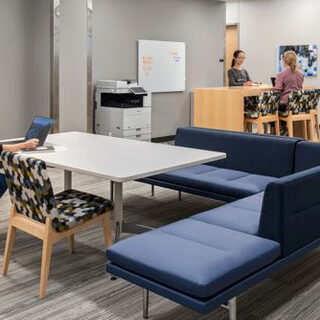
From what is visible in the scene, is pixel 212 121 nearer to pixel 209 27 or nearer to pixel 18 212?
pixel 209 27

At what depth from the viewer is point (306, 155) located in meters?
3.59

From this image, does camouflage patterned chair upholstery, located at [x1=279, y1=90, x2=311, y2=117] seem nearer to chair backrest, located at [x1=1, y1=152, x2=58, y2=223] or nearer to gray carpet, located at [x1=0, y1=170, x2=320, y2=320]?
gray carpet, located at [x1=0, y1=170, x2=320, y2=320]

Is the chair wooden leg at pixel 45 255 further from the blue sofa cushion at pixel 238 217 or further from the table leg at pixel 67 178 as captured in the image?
the table leg at pixel 67 178

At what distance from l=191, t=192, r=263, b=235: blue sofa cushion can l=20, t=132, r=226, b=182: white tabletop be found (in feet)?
1.15

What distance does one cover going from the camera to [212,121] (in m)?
6.60

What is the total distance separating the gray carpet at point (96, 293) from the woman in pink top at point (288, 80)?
11.7 ft

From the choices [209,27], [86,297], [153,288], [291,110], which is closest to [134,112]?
[291,110]

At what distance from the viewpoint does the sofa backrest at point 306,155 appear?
11.5 feet

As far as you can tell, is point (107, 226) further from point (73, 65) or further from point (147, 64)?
point (147, 64)

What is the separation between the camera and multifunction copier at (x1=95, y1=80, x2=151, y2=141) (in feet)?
21.1

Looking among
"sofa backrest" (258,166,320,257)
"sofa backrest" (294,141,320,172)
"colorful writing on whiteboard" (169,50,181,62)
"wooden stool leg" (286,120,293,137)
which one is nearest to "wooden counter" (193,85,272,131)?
"wooden stool leg" (286,120,293,137)

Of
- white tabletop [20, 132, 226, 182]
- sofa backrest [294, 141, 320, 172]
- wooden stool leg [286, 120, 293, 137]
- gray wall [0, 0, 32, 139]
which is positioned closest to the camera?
white tabletop [20, 132, 226, 182]

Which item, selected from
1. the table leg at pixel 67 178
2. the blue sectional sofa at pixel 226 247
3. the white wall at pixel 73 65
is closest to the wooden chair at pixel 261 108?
the white wall at pixel 73 65

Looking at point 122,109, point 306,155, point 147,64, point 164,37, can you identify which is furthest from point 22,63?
point 306,155
